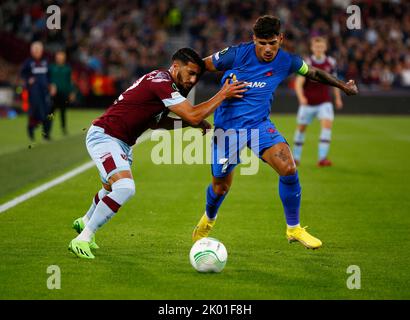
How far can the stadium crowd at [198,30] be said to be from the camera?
1329 inches

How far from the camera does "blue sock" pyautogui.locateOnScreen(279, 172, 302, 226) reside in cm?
861

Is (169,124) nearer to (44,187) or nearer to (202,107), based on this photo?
(202,107)

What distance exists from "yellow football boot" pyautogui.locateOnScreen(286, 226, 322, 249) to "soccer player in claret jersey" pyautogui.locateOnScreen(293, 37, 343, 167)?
790 cm

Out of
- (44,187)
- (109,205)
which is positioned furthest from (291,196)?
(44,187)

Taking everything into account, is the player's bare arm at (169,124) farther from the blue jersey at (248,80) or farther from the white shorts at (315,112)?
the white shorts at (315,112)

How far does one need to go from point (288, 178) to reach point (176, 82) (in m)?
1.56

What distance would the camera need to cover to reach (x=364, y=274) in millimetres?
7309

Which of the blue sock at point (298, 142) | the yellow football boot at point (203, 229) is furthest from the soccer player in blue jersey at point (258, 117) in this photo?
the blue sock at point (298, 142)

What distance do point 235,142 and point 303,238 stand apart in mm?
1205

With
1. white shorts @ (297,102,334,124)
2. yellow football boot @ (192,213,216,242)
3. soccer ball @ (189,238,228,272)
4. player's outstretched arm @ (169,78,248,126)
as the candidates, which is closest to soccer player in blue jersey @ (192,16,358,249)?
yellow football boot @ (192,213,216,242)

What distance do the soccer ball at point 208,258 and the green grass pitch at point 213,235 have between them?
0.31 feet

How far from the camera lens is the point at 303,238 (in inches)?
335

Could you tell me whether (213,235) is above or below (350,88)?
below

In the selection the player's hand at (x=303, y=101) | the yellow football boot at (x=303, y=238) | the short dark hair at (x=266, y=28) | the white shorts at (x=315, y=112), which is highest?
the short dark hair at (x=266, y=28)
